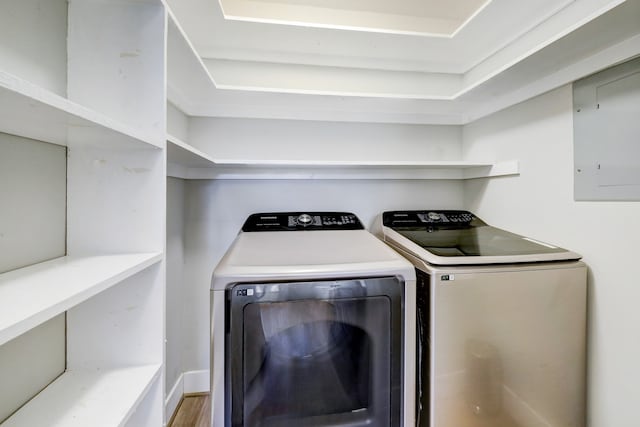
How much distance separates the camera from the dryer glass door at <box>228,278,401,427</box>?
0.92m

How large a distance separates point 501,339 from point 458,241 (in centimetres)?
42

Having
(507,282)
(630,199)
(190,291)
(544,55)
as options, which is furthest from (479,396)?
(190,291)

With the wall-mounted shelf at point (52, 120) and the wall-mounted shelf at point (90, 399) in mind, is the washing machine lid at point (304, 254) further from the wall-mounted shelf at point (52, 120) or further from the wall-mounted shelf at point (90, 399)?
the wall-mounted shelf at point (52, 120)

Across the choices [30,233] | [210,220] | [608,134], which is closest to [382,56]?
[608,134]

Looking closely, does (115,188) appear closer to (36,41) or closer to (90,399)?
(36,41)

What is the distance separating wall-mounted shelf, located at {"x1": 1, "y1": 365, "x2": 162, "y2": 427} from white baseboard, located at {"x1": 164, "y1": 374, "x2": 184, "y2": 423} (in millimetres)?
965

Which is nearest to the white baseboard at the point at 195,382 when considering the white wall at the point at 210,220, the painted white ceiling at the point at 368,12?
the white wall at the point at 210,220

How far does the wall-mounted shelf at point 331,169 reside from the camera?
1.44 metres

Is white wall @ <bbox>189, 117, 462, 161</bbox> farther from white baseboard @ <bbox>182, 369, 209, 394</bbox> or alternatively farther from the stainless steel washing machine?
white baseboard @ <bbox>182, 369, 209, 394</bbox>

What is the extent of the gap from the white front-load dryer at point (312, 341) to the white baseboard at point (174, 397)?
0.83 m

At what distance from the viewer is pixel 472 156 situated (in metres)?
1.82

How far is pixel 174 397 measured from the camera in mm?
1573

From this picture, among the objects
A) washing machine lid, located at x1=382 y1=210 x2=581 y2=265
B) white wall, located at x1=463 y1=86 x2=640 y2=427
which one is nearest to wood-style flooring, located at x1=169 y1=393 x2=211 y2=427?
washing machine lid, located at x1=382 y1=210 x2=581 y2=265

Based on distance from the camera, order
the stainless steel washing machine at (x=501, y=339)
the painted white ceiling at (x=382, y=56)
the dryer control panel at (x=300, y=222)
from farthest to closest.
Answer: the dryer control panel at (x=300, y=222) → the painted white ceiling at (x=382, y=56) → the stainless steel washing machine at (x=501, y=339)
